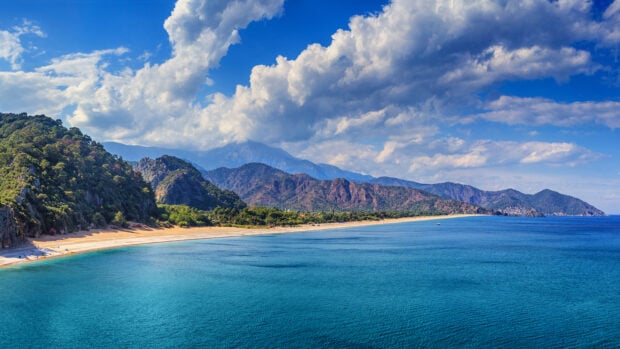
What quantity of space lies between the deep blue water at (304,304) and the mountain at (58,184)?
63.1 ft

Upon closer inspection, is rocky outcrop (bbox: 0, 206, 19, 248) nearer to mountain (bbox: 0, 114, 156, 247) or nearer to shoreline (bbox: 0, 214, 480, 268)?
mountain (bbox: 0, 114, 156, 247)

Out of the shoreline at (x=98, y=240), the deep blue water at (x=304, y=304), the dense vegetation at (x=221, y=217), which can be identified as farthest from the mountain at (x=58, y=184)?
the deep blue water at (x=304, y=304)

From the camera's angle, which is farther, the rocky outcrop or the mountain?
the mountain

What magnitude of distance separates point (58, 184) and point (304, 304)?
97.4m

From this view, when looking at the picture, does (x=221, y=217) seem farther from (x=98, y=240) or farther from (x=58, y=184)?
(x=98, y=240)

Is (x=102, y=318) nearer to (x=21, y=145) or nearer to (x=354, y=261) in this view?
(x=354, y=261)

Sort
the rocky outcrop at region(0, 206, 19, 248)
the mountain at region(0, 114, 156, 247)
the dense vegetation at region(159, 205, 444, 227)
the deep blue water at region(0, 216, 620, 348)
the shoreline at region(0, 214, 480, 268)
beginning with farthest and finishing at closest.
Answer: the dense vegetation at region(159, 205, 444, 227) < the mountain at region(0, 114, 156, 247) < the shoreline at region(0, 214, 480, 268) < the rocky outcrop at region(0, 206, 19, 248) < the deep blue water at region(0, 216, 620, 348)

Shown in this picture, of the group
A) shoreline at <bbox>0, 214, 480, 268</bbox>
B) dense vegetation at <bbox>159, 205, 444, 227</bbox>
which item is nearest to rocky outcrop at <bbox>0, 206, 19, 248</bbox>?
shoreline at <bbox>0, 214, 480, 268</bbox>

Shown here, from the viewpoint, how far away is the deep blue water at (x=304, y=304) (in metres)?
31.5

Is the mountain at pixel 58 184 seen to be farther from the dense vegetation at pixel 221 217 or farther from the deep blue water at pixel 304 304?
the deep blue water at pixel 304 304

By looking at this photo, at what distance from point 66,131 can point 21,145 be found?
211 feet

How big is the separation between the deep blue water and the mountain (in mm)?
19238

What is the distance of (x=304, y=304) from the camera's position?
4228 centimetres

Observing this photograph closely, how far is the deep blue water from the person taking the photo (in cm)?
3148
